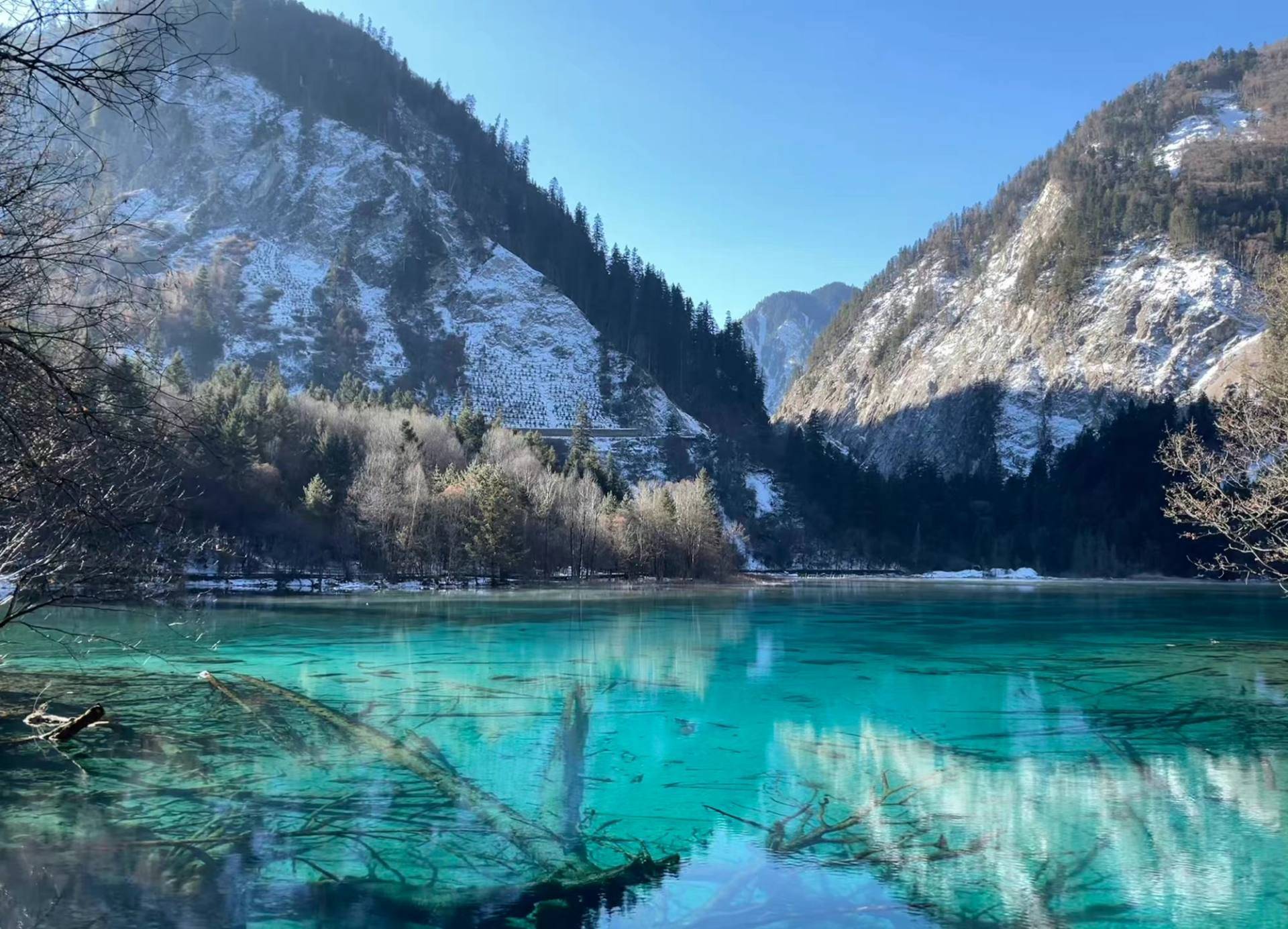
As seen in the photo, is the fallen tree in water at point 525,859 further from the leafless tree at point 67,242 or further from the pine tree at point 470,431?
the pine tree at point 470,431

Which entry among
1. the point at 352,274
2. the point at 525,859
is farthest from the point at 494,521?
the point at 352,274

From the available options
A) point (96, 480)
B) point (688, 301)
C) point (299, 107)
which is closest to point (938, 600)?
point (96, 480)

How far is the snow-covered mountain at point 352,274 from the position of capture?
4707 inches

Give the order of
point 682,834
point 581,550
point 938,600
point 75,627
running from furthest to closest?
point 581,550, point 938,600, point 75,627, point 682,834

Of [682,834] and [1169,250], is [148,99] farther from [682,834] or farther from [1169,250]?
[1169,250]

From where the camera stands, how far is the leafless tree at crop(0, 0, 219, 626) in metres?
4.32

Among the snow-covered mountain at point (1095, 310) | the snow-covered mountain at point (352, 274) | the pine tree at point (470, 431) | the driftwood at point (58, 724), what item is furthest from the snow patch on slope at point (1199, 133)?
the driftwood at point (58, 724)

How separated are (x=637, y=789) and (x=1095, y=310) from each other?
169 m

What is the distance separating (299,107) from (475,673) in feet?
535

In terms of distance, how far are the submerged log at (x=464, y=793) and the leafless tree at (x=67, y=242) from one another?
5.59 metres

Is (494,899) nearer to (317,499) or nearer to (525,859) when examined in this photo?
(525,859)

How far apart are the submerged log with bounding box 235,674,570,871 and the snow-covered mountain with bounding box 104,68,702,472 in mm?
100436

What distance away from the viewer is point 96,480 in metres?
9.21

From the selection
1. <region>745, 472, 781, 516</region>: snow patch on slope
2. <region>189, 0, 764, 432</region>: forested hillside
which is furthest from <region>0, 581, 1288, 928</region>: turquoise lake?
<region>189, 0, 764, 432</region>: forested hillside
